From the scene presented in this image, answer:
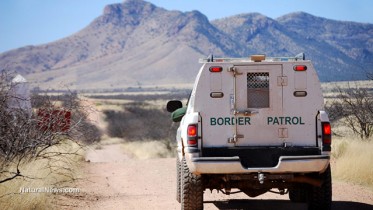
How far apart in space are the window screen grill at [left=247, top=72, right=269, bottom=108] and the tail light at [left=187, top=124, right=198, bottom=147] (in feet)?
2.67

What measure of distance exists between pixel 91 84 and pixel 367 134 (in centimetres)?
16754

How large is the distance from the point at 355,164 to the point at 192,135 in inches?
275

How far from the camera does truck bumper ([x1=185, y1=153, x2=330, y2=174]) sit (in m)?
8.36

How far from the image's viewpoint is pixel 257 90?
868 cm

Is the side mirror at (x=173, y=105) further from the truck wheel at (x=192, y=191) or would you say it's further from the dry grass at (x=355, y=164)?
the dry grass at (x=355, y=164)

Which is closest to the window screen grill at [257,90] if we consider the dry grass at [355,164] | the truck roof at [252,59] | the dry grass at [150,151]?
the truck roof at [252,59]

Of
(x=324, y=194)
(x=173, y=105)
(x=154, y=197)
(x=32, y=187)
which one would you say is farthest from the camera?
(x=154, y=197)

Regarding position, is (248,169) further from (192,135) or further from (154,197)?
(154,197)

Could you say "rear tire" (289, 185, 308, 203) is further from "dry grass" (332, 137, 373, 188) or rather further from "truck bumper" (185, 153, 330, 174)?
"dry grass" (332, 137, 373, 188)

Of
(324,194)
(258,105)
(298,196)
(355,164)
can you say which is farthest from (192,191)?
(355,164)

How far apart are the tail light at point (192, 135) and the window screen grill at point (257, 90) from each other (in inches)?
A: 32.1

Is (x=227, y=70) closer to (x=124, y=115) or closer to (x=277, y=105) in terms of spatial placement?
(x=277, y=105)

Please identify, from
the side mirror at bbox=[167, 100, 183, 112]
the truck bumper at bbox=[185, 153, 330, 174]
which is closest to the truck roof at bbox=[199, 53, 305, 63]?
the truck bumper at bbox=[185, 153, 330, 174]

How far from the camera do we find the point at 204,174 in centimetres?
894
